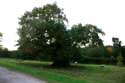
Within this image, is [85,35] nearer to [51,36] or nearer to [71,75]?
[51,36]

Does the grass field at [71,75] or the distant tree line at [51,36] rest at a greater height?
the distant tree line at [51,36]

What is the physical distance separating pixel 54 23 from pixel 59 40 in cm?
293

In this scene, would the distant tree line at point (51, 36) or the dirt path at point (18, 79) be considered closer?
the dirt path at point (18, 79)

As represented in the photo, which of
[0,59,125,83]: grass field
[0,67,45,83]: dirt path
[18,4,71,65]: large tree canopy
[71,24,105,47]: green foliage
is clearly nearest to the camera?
[0,67,45,83]: dirt path

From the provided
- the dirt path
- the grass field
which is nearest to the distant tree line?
the grass field

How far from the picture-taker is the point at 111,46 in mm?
78812

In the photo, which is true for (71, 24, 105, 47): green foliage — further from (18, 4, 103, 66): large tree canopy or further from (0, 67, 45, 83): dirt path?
(0, 67, 45, 83): dirt path

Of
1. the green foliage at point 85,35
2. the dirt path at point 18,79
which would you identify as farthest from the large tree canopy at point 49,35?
the dirt path at point 18,79

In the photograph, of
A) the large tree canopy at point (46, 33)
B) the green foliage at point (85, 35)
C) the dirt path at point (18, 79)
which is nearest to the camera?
the dirt path at point (18, 79)

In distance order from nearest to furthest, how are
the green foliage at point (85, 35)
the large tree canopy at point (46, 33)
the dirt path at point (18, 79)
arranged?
the dirt path at point (18, 79) → the large tree canopy at point (46, 33) → the green foliage at point (85, 35)

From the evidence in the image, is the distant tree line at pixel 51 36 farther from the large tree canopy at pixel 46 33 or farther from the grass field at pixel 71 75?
the grass field at pixel 71 75

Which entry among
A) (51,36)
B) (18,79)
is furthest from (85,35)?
(18,79)

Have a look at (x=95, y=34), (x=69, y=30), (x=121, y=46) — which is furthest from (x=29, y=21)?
(x=121, y=46)

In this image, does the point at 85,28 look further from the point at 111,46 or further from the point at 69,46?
the point at 111,46
